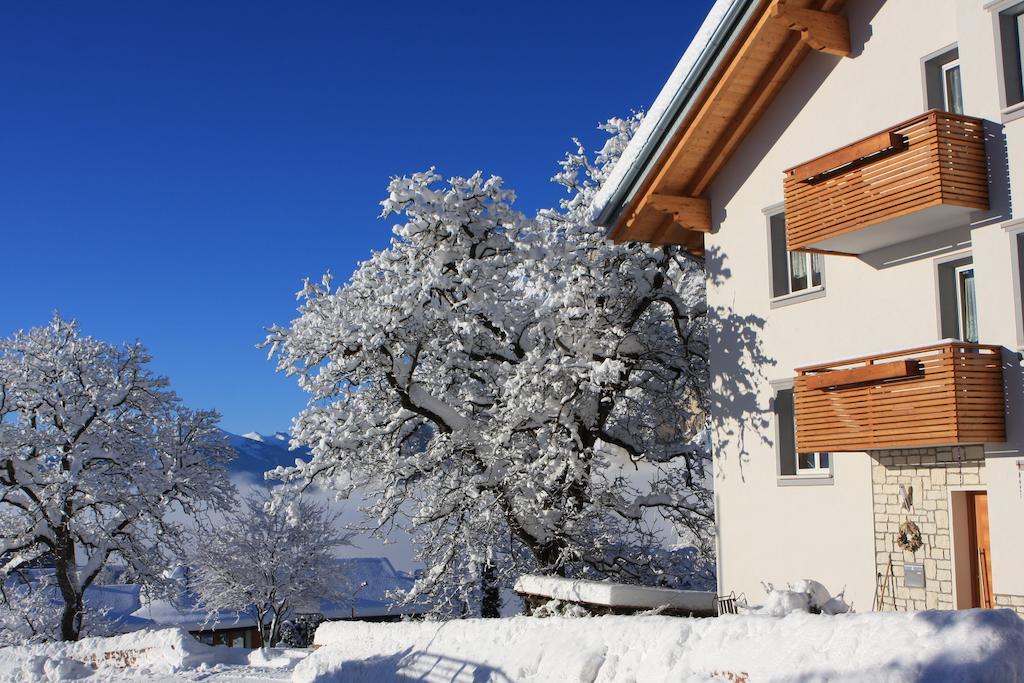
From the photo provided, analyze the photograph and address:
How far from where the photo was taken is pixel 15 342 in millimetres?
32688

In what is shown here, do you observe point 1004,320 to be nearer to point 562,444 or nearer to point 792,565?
point 792,565

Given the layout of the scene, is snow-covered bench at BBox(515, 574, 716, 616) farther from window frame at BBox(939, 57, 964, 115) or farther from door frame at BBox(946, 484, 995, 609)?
window frame at BBox(939, 57, 964, 115)

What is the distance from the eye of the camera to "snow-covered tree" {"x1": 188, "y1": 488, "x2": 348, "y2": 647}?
45781 mm

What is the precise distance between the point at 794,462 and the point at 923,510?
2.73 m

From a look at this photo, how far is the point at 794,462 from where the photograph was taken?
16.0m

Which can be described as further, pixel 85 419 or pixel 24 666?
pixel 85 419

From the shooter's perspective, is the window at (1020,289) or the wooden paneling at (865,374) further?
the wooden paneling at (865,374)

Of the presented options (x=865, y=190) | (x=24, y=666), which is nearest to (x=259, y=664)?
(x=24, y=666)

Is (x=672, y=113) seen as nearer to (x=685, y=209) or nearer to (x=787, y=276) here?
(x=685, y=209)

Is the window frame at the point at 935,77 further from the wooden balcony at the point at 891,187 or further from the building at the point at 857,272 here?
the wooden balcony at the point at 891,187

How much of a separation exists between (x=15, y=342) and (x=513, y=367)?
807 inches

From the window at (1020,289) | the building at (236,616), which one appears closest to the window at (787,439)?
the window at (1020,289)

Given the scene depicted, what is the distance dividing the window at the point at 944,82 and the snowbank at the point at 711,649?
8039 mm

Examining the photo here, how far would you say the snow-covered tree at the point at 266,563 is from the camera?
1802 inches
